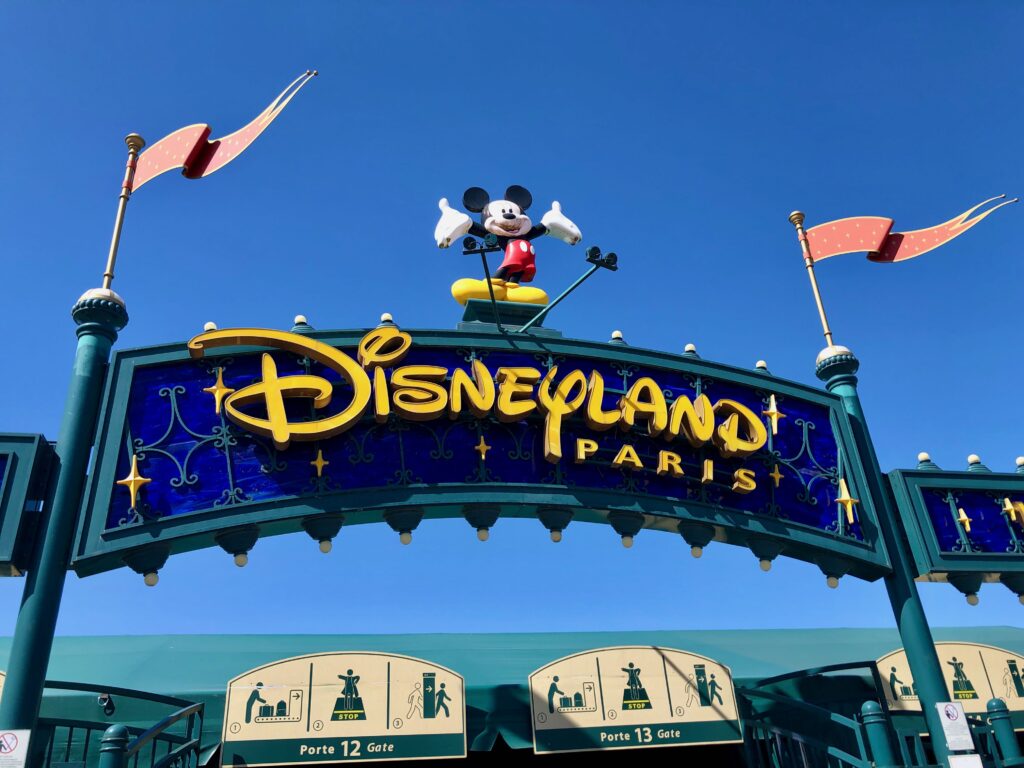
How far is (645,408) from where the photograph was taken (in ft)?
29.3

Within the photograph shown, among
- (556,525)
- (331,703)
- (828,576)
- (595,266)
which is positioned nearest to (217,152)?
(595,266)

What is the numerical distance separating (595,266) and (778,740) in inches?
216

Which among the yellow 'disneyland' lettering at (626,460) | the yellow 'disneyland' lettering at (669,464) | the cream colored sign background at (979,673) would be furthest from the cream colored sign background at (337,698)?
the cream colored sign background at (979,673)

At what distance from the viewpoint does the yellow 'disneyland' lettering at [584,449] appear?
8570 mm

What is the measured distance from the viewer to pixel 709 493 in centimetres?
900

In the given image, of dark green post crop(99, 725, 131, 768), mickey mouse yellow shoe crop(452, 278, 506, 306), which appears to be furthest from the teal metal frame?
dark green post crop(99, 725, 131, 768)

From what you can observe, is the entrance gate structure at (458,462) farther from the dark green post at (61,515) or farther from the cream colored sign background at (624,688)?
the cream colored sign background at (624,688)

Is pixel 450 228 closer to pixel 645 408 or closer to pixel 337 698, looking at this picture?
pixel 645 408

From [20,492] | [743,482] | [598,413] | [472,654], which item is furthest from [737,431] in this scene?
[20,492]

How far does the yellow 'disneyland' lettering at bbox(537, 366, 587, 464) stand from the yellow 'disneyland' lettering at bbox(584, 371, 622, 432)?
85mm

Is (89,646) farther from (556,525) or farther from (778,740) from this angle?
(778,740)

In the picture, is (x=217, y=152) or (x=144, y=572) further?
(x=217, y=152)

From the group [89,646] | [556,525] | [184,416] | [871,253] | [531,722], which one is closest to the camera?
[184,416]

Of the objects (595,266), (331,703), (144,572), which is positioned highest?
(595,266)
